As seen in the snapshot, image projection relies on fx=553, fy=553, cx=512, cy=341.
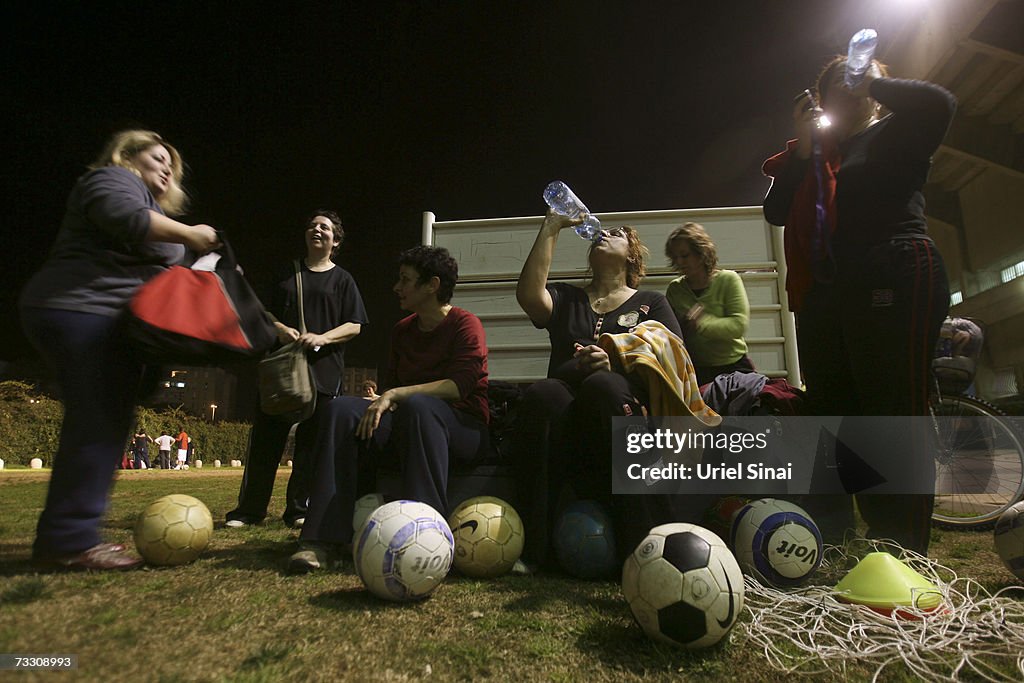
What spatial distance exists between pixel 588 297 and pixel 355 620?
198 cm

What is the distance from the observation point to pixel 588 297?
3100mm

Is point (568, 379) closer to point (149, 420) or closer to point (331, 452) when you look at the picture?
point (331, 452)

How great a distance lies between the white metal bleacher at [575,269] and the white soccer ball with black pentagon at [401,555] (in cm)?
299

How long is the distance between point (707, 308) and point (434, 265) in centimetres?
167

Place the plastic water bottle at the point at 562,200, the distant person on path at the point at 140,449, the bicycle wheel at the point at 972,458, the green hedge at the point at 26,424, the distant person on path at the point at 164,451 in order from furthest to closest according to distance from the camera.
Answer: the distant person on path at the point at 164,451
the distant person on path at the point at 140,449
the green hedge at the point at 26,424
the bicycle wheel at the point at 972,458
the plastic water bottle at the point at 562,200

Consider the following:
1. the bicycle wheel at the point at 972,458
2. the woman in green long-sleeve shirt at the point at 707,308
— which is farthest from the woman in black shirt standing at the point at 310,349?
the bicycle wheel at the point at 972,458

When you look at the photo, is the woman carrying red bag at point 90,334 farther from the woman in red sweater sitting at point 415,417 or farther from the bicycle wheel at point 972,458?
the bicycle wheel at point 972,458

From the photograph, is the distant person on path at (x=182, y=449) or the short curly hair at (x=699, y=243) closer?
the short curly hair at (x=699, y=243)

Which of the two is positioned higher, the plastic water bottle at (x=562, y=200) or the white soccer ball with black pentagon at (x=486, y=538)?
the plastic water bottle at (x=562, y=200)

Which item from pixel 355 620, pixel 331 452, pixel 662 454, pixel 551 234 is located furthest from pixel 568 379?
pixel 355 620

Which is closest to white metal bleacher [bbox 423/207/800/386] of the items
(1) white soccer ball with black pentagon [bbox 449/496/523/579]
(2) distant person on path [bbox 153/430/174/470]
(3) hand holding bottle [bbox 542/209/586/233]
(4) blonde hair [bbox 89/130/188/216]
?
(3) hand holding bottle [bbox 542/209/586/233]

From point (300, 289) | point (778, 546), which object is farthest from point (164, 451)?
point (778, 546)

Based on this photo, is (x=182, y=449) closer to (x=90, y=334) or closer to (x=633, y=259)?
(x=90, y=334)

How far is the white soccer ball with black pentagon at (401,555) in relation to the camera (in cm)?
197
